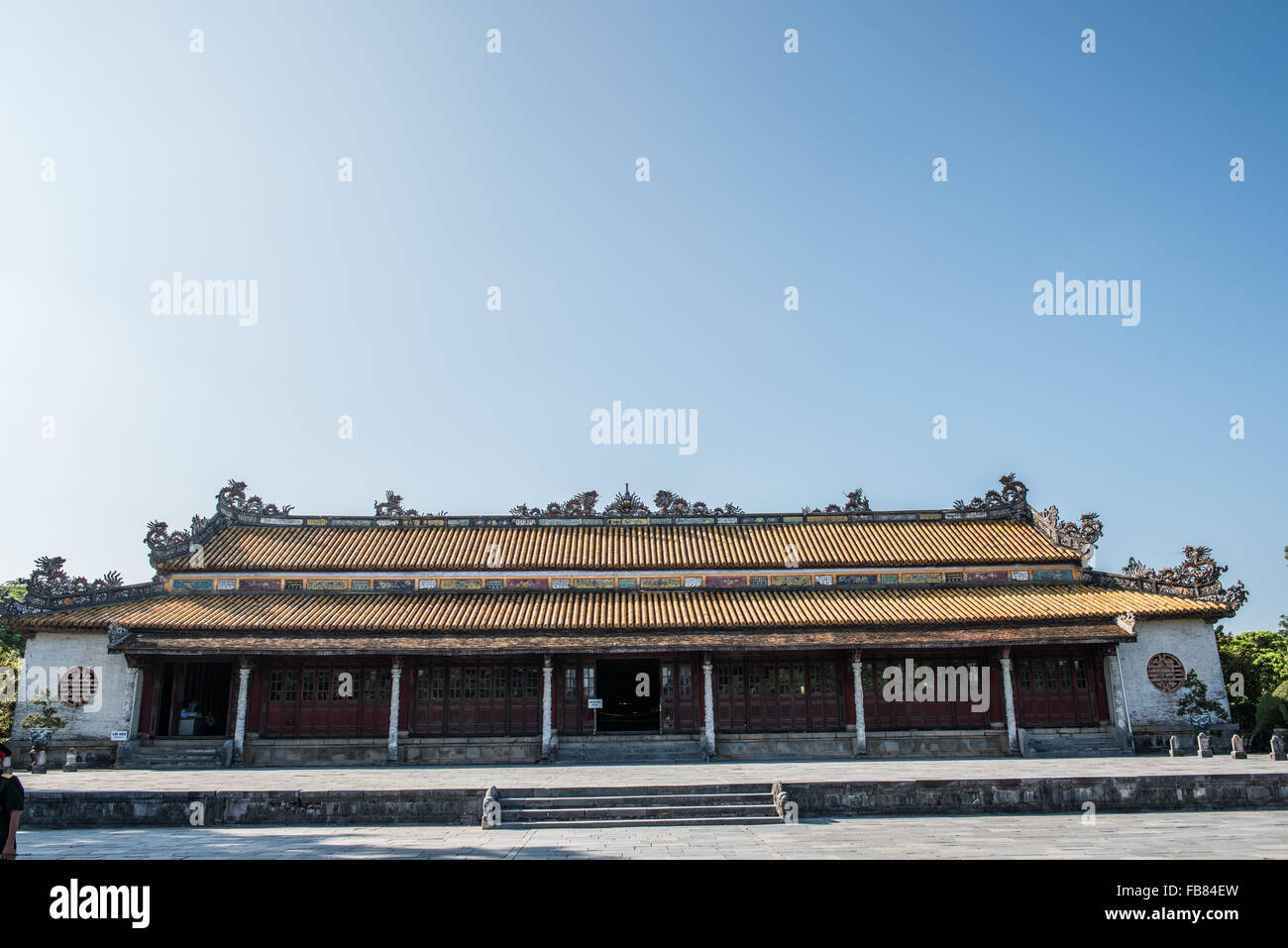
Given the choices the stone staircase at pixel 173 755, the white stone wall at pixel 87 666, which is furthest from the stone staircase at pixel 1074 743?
the white stone wall at pixel 87 666

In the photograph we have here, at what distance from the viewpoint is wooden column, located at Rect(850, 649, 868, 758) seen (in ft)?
68.8

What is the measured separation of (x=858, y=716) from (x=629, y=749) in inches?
248

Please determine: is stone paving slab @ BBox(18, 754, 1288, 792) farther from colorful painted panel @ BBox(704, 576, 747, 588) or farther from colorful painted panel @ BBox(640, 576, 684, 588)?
colorful painted panel @ BBox(640, 576, 684, 588)

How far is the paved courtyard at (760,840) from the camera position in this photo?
32.7ft

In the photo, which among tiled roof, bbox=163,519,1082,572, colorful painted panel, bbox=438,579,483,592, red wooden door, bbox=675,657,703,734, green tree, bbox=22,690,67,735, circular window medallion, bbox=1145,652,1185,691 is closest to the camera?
green tree, bbox=22,690,67,735

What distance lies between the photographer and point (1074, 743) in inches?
825

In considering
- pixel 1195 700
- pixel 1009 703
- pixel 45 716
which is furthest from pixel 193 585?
pixel 1195 700

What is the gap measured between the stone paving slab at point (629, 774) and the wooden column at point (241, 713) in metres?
0.98

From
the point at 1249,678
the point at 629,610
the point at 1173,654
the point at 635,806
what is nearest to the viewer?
the point at 635,806

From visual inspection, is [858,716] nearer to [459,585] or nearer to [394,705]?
[459,585]

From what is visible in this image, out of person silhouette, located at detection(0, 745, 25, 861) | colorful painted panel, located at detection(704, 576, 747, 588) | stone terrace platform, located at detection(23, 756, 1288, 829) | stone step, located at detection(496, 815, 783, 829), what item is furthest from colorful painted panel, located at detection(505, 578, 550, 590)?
person silhouette, located at detection(0, 745, 25, 861)

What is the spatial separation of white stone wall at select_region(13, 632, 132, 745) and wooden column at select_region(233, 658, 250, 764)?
285 centimetres
